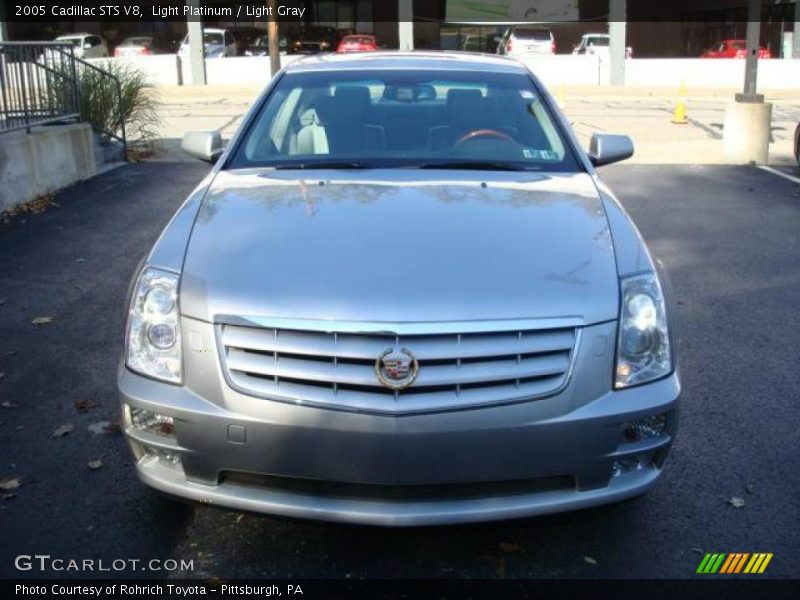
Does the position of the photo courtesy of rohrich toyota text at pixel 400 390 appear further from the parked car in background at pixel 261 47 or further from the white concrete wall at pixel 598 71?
the parked car in background at pixel 261 47

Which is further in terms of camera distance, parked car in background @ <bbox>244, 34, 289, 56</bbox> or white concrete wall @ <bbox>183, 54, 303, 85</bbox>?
parked car in background @ <bbox>244, 34, 289, 56</bbox>

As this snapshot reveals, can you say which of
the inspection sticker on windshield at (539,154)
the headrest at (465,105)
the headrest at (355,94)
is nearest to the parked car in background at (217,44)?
the headrest at (355,94)

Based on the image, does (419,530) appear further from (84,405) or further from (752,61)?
(752,61)

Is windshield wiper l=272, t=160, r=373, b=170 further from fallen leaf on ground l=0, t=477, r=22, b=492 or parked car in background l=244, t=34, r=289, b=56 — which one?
parked car in background l=244, t=34, r=289, b=56

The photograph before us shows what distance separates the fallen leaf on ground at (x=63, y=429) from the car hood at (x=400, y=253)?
1.40 meters

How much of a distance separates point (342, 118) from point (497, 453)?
7.96 ft

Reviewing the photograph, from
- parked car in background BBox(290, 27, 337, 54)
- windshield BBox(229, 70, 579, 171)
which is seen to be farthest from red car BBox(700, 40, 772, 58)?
windshield BBox(229, 70, 579, 171)

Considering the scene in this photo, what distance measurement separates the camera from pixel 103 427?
4.44 m

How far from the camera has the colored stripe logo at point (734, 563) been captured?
327 centimetres

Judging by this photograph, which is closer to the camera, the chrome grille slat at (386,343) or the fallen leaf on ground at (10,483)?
the chrome grille slat at (386,343)

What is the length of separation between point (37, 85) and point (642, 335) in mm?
9215

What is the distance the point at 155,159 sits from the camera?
13.9 metres

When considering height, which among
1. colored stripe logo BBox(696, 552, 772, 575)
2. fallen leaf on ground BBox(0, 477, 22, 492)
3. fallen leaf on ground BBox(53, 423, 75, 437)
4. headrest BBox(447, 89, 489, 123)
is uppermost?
headrest BBox(447, 89, 489, 123)

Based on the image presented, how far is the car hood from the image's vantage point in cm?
300
